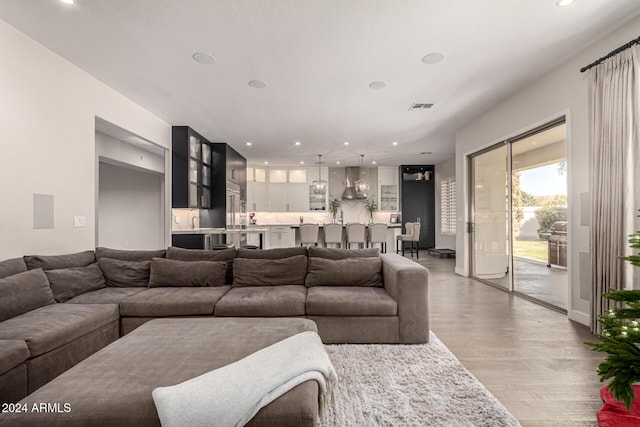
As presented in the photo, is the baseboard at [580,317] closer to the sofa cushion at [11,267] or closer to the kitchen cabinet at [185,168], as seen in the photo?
the sofa cushion at [11,267]

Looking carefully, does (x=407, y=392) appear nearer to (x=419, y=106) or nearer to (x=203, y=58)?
(x=203, y=58)

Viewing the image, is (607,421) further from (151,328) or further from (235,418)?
(151,328)

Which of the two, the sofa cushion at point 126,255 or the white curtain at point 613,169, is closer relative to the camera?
the white curtain at point 613,169

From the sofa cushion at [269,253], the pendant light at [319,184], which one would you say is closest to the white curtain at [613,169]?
the sofa cushion at [269,253]

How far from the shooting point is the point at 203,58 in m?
3.30

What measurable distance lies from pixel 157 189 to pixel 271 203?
338cm

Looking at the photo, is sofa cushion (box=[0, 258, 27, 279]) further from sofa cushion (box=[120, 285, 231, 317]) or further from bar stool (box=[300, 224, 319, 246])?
bar stool (box=[300, 224, 319, 246])

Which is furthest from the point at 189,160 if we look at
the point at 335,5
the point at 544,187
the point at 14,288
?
the point at 544,187

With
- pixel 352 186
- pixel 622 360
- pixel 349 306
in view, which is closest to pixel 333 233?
pixel 352 186

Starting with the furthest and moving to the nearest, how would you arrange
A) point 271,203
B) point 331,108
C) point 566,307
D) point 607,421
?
Answer: point 271,203, point 331,108, point 566,307, point 607,421

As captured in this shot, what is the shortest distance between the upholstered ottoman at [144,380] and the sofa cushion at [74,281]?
53.0 inches

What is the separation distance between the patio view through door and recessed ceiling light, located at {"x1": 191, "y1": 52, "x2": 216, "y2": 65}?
4091 millimetres

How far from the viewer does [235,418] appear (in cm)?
111

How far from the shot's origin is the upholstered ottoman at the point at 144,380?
112 centimetres
